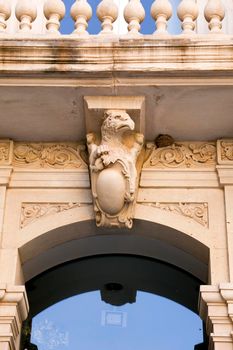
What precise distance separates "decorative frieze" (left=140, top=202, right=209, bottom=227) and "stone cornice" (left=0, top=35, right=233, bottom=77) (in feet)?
3.48

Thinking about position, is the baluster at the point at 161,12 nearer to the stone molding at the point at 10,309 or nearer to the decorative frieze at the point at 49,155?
the decorative frieze at the point at 49,155

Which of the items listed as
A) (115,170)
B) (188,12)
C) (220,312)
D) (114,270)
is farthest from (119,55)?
(114,270)

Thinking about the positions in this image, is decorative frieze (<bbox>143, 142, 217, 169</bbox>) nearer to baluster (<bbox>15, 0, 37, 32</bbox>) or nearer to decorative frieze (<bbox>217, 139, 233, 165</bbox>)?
decorative frieze (<bbox>217, 139, 233, 165</bbox>)

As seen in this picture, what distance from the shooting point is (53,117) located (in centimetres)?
641

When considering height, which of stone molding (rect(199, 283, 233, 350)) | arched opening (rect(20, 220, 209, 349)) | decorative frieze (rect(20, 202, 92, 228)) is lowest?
stone molding (rect(199, 283, 233, 350))

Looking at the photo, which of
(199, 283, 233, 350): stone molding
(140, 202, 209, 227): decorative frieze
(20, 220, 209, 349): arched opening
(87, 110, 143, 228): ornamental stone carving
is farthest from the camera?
(20, 220, 209, 349): arched opening

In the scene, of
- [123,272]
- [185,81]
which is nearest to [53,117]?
[185,81]

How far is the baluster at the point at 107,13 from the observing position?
6297mm

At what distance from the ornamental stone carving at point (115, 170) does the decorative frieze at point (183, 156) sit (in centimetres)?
30

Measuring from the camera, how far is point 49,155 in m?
6.67

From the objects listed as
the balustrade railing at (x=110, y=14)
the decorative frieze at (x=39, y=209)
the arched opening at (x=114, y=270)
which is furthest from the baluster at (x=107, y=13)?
the arched opening at (x=114, y=270)

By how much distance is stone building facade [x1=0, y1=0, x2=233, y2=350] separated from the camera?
596cm

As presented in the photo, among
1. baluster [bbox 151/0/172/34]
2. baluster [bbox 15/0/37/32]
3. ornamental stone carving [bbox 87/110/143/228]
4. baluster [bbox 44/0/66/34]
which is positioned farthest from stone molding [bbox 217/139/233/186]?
baluster [bbox 15/0/37/32]

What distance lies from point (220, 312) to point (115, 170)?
1.27 metres
